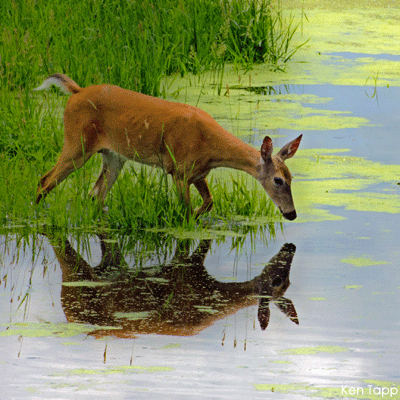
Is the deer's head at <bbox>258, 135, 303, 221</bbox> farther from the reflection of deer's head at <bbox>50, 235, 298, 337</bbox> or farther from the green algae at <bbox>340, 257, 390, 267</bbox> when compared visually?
the green algae at <bbox>340, 257, 390, 267</bbox>

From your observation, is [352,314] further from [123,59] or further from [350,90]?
[350,90]

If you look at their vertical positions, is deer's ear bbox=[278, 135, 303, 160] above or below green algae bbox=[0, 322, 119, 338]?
below

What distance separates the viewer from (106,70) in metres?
9.98

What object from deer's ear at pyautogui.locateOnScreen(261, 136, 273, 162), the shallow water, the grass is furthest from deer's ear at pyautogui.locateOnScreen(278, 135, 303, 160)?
the shallow water

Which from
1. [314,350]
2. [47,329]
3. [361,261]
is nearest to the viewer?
[314,350]

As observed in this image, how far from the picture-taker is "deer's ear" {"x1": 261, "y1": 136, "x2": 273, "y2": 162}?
6887 millimetres

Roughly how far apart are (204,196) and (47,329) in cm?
271

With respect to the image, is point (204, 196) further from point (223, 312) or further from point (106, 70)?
point (106, 70)

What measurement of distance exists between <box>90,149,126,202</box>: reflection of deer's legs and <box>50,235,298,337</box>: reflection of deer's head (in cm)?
114

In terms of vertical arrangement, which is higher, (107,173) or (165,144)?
(165,144)

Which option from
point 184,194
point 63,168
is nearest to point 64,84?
point 63,168

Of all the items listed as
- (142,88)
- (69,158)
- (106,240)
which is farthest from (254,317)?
(142,88)

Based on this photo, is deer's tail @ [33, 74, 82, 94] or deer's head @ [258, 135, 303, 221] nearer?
deer's head @ [258, 135, 303, 221]

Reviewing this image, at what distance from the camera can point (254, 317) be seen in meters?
5.01
